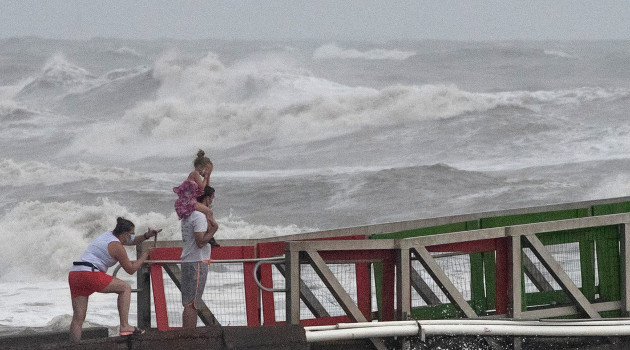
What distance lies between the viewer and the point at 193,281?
9.40 metres

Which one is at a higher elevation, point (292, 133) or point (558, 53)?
point (558, 53)

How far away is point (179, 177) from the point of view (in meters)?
48.4

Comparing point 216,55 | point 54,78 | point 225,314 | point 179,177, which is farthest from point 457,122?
point 225,314

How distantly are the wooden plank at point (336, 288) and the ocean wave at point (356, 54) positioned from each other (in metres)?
59.6

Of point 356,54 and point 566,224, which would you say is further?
A: point 356,54

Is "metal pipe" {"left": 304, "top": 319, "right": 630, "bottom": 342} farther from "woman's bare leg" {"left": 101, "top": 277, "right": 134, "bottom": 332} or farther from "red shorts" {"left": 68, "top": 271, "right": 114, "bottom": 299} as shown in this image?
"red shorts" {"left": 68, "top": 271, "right": 114, "bottom": 299}

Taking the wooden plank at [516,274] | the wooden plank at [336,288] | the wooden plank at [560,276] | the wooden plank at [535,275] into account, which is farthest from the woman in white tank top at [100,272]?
the wooden plank at [535,275]

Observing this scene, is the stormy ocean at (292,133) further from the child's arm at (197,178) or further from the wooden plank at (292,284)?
the wooden plank at (292,284)

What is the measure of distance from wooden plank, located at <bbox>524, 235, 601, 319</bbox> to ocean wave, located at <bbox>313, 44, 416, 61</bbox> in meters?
59.0

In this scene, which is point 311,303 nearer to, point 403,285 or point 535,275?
point 403,285

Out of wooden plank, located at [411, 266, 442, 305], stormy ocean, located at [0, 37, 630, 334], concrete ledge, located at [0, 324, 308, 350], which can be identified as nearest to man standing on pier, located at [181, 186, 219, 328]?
concrete ledge, located at [0, 324, 308, 350]

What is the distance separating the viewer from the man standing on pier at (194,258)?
9.31 metres

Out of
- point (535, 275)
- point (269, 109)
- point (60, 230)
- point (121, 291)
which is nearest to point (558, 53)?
point (269, 109)

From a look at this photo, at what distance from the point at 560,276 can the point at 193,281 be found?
10.1ft
